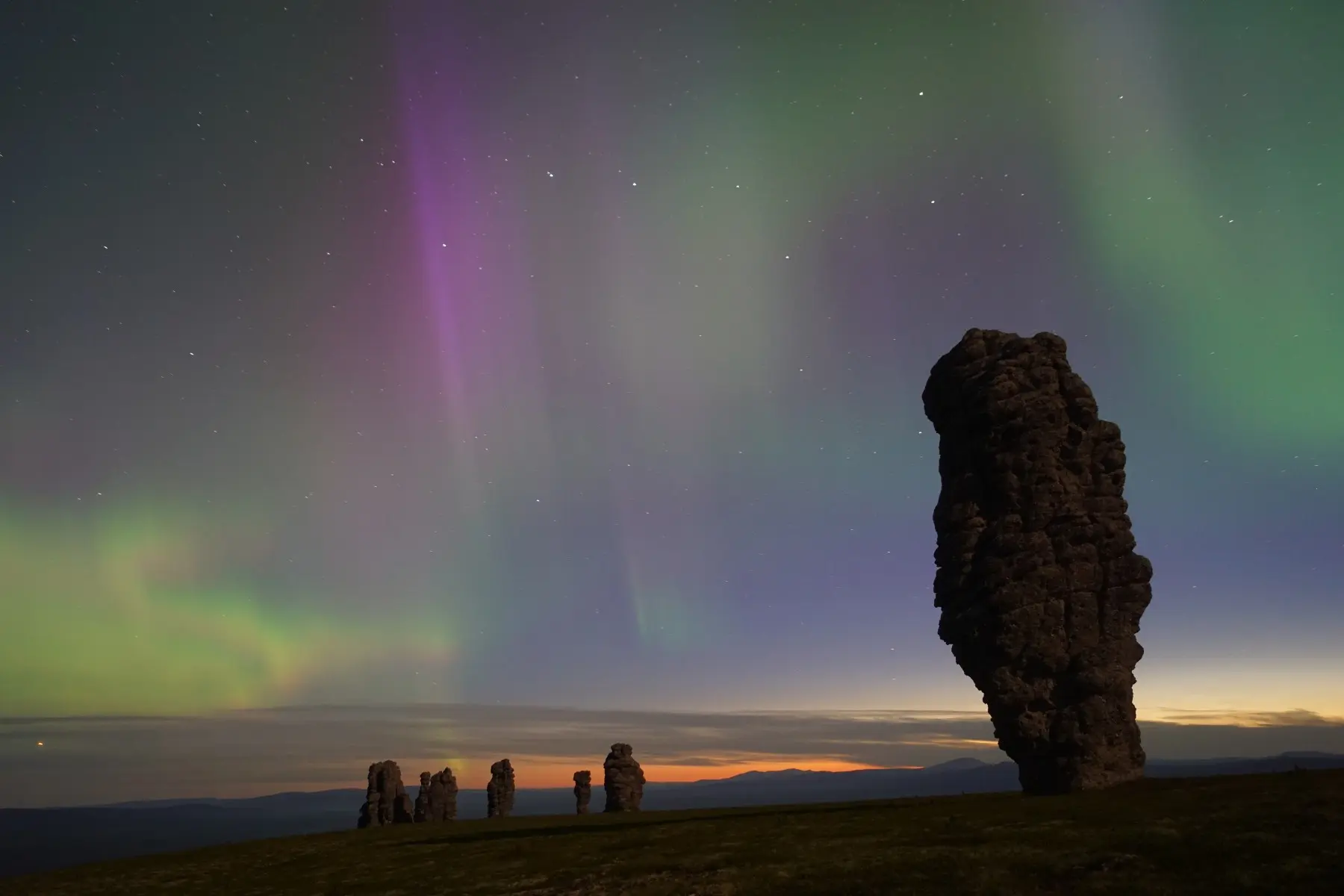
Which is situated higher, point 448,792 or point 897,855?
point 897,855

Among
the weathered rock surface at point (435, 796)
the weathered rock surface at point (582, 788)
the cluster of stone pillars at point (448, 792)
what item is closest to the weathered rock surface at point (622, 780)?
the cluster of stone pillars at point (448, 792)

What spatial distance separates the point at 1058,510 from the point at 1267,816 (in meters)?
22.3

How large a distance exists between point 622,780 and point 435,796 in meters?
34.5

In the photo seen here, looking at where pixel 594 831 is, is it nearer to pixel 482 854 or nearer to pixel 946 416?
pixel 482 854

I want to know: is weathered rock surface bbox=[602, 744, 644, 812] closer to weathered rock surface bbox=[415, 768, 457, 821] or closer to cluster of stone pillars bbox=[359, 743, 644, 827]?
cluster of stone pillars bbox=[359, 743, 644, 827]

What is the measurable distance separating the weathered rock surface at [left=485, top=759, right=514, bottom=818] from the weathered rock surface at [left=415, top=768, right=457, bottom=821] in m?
5.34

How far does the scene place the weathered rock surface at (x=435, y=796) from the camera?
11438 cm

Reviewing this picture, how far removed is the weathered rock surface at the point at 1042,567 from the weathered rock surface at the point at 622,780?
196 ft

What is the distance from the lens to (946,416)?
5484 centimetres

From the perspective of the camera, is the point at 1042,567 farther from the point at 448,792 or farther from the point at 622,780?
the point at 448,792

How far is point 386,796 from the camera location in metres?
112

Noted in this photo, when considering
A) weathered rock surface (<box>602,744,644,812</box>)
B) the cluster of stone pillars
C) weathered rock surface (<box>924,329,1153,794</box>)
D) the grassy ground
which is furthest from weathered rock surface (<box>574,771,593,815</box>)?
weathered rock surface (<box>924,329,1153,794</box>)

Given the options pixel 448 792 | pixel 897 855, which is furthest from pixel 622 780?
pixel 897 855

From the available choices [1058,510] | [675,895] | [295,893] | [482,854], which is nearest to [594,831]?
[482,854]
